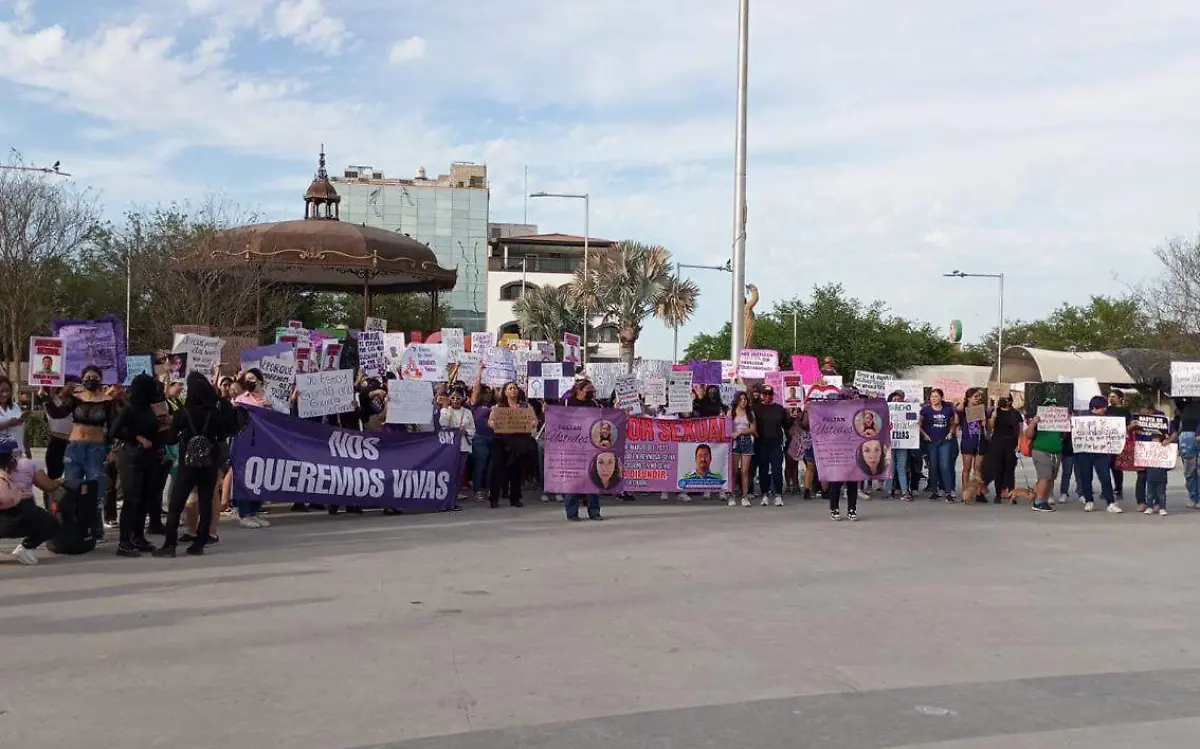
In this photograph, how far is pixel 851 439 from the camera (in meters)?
16.3

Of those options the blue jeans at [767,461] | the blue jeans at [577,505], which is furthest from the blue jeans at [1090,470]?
the blue jeans at [577,505]

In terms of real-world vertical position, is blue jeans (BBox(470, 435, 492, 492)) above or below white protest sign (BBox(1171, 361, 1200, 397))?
below

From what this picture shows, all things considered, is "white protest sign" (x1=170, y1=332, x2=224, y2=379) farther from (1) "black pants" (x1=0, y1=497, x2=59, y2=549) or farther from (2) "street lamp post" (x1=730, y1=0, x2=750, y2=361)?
(2) "street lamp post" (x1=730, y1=0, x2=750, y2=361)

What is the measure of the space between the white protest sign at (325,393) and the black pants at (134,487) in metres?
4.06

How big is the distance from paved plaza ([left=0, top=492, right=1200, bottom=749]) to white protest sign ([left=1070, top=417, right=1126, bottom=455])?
4887 mm

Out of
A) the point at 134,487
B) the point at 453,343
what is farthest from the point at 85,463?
the point at 453,343

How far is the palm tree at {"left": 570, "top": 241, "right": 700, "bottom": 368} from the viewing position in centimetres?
4372

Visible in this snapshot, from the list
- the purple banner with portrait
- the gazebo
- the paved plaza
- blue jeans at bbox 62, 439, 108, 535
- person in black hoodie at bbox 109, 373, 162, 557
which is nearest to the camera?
the paved plaza

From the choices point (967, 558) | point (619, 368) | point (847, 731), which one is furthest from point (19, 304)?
point (847, 731)

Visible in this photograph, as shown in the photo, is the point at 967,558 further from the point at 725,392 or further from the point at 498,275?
the point at 498,275

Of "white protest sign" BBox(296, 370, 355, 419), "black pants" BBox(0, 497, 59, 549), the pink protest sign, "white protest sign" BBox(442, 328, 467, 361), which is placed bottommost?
"black pants" BBox(0, 497, 59, 549)

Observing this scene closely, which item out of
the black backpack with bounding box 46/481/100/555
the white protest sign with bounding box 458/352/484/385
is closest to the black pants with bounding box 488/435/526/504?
the white protest sign with bounding box 458/352/484/385

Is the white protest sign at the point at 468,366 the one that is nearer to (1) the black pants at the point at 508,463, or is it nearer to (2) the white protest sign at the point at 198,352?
(1) the black pants at the point at 508,463

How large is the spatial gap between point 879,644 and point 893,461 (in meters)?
11.7
